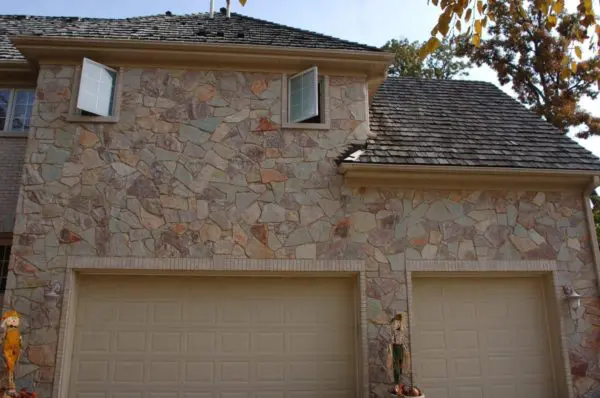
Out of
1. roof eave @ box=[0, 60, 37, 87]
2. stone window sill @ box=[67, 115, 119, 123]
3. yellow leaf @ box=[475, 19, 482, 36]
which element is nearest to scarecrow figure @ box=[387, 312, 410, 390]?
yellow leaf @ box=[475, 19, 482, 36]

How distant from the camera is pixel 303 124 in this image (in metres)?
8.19

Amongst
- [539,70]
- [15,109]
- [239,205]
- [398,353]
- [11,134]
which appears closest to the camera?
[398,353]

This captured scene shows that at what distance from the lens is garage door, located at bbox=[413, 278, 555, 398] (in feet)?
25.2

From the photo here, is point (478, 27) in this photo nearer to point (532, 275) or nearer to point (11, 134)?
point (532, 275)

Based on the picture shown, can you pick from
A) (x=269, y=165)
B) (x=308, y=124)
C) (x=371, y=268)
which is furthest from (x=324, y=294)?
(x=308, y=124)

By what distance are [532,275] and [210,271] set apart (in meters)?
5.41

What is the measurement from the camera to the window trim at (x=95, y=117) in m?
7.84

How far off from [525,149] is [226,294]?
19.3ft

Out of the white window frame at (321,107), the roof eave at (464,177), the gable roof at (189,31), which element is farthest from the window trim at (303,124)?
the roof eave at (464,177)

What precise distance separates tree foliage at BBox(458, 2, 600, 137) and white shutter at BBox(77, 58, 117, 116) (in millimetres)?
12578

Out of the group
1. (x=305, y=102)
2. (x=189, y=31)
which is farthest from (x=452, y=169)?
(x=189, y=31)

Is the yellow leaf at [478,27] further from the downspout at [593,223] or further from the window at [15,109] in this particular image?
the window at [15,109]

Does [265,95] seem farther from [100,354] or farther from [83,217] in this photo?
[100,354]

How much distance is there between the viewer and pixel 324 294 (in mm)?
7797
